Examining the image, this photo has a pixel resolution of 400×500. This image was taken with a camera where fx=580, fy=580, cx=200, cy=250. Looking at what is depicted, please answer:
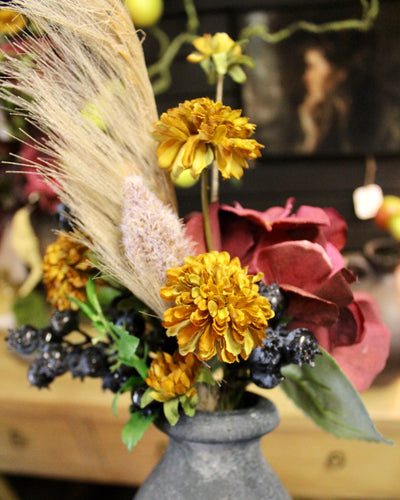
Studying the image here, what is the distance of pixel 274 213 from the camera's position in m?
0.40

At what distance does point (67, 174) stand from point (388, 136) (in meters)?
1.40

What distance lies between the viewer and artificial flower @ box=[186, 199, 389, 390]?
1.19ft

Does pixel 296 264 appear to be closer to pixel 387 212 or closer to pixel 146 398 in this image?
pixel 146 398

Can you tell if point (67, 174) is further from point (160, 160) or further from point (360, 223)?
point (360, 223)

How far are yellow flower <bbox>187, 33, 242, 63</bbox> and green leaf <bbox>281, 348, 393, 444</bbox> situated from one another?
0.22 metres

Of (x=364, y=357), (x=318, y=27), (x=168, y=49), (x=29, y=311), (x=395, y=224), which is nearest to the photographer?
(x=364, y=357)

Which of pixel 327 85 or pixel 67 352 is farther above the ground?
pixel 327 85

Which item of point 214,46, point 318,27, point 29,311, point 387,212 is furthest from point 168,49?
point 214,46

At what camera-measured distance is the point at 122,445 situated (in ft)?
3.47

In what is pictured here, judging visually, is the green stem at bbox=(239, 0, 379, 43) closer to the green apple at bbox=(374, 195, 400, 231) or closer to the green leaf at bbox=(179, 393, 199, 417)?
the green apple at bbox=(374, 195, 400, 231)

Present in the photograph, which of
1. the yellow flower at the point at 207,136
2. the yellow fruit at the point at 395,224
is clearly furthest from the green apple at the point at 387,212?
the yellow flower at the point at 207,136

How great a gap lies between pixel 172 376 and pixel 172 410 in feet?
0.08

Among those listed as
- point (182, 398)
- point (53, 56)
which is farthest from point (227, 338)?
point (53, 56)

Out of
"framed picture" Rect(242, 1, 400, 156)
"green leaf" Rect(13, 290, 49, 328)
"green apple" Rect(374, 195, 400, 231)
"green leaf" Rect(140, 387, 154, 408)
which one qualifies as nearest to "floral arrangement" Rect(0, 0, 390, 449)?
"green leaf" Rect(140, 387, 154, 408)
